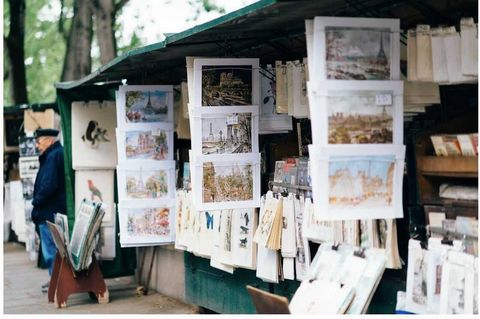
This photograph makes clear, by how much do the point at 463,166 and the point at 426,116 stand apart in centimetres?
85

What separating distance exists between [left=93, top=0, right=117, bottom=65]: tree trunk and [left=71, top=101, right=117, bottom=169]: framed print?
533cm

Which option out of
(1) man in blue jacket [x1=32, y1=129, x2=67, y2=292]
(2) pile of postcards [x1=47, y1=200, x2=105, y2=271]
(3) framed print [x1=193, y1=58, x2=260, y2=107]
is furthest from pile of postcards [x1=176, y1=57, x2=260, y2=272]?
(1) man in blue jacket [x1=32, y1=129, x2=67, y2=292]

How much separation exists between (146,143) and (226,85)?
8.35 ft

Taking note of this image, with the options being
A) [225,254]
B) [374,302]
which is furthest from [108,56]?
[374,302]

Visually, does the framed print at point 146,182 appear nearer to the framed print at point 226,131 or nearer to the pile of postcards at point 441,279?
the framed print at point 226,131

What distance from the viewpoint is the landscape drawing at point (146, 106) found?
31.7 feet

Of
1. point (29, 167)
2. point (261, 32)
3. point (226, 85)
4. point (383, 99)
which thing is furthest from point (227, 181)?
point (29, 167)

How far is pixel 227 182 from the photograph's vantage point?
759cm

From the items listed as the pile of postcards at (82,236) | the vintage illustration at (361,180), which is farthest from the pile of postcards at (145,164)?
the vintage illustration at (361,180)

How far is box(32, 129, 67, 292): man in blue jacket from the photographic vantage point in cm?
1214

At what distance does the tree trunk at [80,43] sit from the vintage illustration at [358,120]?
13376mm

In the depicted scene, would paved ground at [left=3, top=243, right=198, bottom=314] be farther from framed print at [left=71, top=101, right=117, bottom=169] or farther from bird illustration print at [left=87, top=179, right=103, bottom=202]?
framed print at [left=71, top=101, right=117, bottom=169]

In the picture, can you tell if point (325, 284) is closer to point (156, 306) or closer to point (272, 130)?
point (272, 130)

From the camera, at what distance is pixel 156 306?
10.9 meters
